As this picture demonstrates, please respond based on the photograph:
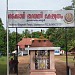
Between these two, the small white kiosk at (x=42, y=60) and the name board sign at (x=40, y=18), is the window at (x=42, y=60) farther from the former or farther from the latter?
the name board sign at (x=40, y=18)

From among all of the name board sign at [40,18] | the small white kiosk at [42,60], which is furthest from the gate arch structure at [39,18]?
the small white kiosk at [42,60]

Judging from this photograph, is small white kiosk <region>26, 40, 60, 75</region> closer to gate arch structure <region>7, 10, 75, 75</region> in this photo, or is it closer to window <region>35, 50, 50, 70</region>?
window <region>35, 50, 50, 70</region>

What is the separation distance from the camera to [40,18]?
60.9 ft

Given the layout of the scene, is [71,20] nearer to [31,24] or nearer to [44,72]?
[31,24]

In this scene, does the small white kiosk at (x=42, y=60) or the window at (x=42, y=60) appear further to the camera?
the window at (x=42, y=60)

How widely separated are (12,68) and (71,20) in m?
6.35

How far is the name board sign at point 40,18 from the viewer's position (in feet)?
60.6

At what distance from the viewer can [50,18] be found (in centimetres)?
1864

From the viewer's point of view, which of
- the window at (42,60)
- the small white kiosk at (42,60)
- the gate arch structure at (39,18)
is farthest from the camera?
the gate arch structure at (39,18)

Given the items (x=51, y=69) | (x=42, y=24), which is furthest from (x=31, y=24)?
(x=51, y=69)

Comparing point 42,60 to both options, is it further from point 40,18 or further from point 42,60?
point 40,18

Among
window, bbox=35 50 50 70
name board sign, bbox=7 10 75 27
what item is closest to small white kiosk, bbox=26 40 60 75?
window, bbox=35 50 50 70

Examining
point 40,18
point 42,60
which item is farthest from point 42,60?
point 40,18

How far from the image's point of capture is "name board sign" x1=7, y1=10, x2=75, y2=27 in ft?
60.6
